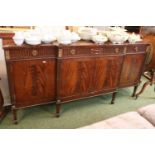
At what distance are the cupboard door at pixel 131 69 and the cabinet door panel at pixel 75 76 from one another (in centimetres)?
54

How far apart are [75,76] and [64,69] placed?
17 centimetres

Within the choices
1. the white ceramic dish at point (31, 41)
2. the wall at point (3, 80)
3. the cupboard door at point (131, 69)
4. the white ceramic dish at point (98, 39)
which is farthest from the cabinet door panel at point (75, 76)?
the wall at point (3, 80)

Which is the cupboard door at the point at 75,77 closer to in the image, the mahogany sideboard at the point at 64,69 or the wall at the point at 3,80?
the mahogany sideboard at the point at 64,69

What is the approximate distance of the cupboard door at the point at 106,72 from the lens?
205 centimetres

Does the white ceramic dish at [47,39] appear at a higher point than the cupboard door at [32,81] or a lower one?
higher

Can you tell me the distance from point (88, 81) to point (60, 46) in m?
0.58

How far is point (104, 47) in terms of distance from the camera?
6.45 ft

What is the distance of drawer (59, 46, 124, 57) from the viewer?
1768 millimetres

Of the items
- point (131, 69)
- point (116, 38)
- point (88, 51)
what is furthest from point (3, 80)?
point (131, 69)

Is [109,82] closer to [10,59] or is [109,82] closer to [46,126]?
[46,126]

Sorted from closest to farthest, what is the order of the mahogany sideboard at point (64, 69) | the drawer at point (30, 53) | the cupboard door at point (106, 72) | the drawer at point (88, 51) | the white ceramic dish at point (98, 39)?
the drawer at point (30, 53), the mahogany sideboard at point (64, 69), the drawer at point (88, 51), the white ceramic dish at point (98, 39), the cupboard door at point (106, 72)

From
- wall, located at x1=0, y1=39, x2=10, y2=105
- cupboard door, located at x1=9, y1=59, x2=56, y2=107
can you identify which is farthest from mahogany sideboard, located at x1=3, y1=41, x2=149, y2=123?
wall, located at x1=0, y1=39, x2=10, y2=105

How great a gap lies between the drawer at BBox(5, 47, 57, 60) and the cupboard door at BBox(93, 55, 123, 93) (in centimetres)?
56

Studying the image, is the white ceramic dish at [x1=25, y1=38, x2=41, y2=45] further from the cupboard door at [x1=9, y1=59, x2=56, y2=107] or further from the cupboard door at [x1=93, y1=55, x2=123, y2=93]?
the cupboard door at [x1=93, y1=55, x2=123, y2=93]
